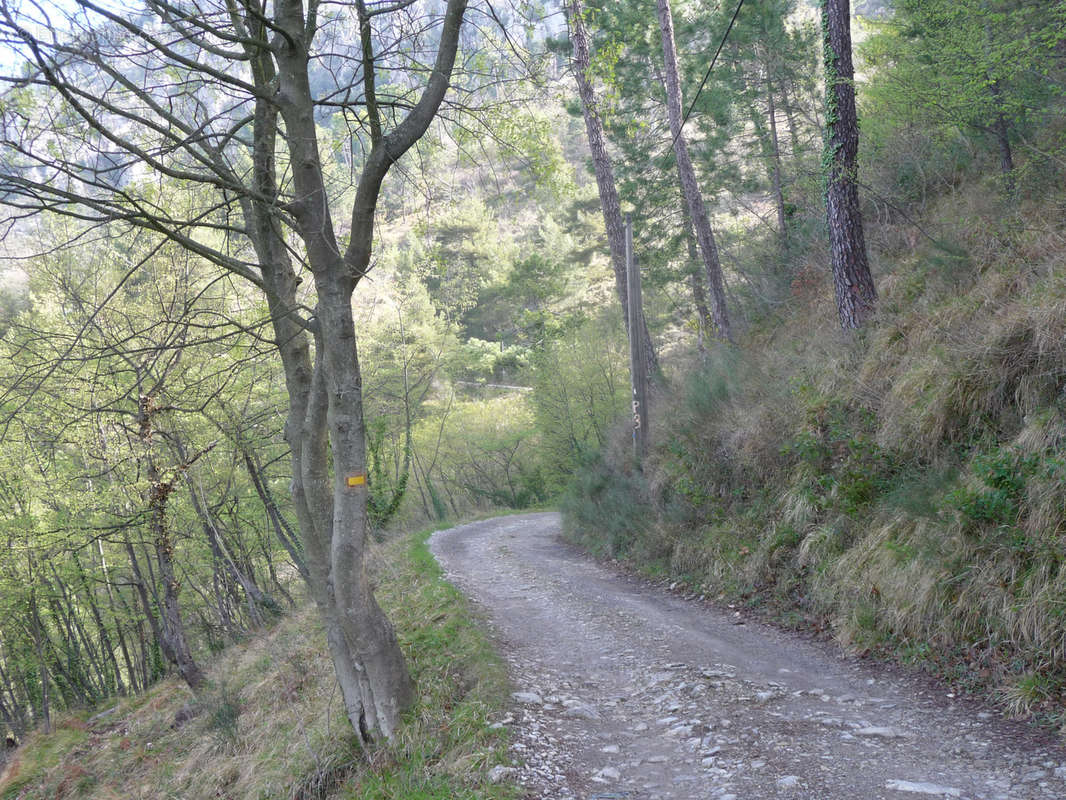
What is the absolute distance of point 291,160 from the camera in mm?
5117

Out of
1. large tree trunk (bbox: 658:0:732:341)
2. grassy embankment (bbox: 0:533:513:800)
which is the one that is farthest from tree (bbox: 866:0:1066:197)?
grassy embankment (bbox: 0:533:513:800)

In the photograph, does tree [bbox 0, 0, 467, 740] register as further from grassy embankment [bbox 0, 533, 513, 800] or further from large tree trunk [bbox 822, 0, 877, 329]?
large tree trunk [bbox 822, 0, 877, 329]

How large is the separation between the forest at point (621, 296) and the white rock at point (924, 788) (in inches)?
40.0

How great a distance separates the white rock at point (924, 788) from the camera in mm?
3643

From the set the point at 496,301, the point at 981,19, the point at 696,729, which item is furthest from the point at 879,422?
Answer: the point at 496,301

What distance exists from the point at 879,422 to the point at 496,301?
125ft

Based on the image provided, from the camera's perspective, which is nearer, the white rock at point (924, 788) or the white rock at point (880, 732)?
the white rock at point (924, 788)

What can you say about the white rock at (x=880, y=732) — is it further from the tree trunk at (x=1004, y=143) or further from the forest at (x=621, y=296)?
the tree trunk at (x=1004, y=143)

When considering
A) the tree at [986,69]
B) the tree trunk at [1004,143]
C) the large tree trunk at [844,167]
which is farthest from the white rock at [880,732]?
the tree trunk at [1004,143]

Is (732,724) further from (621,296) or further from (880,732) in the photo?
(621,296)

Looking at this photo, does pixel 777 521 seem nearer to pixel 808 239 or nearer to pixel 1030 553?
pixel 1030 553

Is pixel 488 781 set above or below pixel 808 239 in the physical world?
below

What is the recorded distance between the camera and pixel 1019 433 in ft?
19.3

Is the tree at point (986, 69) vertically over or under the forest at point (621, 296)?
over
